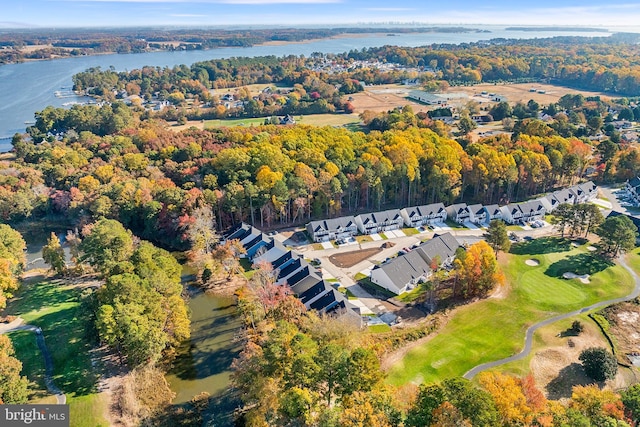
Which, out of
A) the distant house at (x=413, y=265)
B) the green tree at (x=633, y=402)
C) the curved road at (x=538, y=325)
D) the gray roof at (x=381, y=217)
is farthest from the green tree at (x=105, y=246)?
the green tree at (x=633, y=402)

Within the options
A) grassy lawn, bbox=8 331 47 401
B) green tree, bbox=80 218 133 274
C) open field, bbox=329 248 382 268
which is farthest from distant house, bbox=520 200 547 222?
grassy lawn, bbox=8 331 47 401

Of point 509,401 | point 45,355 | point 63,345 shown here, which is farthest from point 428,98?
point 45,355

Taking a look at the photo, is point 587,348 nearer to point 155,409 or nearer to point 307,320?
point 307,320

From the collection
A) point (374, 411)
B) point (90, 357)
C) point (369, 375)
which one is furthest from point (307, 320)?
point (90, 357)

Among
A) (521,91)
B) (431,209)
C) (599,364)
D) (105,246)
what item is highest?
(521,91)

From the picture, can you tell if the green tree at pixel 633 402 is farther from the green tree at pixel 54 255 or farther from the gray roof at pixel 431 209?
the green tree at pixel 54 255

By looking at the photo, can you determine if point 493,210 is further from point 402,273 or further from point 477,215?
point 402,273
